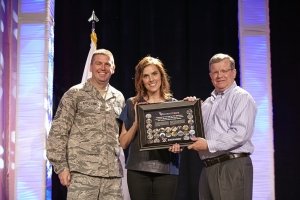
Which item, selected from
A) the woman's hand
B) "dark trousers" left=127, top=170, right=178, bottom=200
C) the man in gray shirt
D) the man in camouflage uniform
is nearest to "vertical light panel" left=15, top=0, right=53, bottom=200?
the man in camouflage uniform

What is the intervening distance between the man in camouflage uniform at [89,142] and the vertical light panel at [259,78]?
1.85 m

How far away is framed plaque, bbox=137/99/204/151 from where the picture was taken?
2.70 metres

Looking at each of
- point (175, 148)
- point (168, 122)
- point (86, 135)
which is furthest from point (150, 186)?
point (86, 135)

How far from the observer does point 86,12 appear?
4512 mm

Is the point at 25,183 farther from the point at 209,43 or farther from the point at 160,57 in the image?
the point at 209,43

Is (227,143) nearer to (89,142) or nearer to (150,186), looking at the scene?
(150,186)

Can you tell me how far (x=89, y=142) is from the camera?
278 cm

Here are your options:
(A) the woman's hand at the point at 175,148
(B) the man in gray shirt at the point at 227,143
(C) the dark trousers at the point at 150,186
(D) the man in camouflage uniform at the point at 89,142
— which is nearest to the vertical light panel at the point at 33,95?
(D) the man in camouflage uniform at the point at 89,142

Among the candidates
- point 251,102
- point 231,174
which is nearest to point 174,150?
point 231,174

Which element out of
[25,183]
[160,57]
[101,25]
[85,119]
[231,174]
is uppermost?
[101,25]

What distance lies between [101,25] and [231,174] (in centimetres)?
245

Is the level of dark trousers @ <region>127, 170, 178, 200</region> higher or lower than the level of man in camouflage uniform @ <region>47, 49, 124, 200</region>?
lower

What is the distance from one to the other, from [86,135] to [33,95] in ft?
5.54

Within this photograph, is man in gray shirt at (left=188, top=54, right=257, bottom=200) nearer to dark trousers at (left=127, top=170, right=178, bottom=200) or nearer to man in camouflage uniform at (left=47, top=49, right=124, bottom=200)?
dark trousers at (left=127, top=170, right=178, bottom=200)
